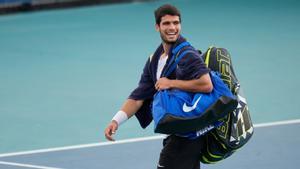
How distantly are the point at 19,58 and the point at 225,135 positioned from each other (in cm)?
895

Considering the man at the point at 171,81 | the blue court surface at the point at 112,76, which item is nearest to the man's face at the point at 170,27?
the man at the point at 171,81

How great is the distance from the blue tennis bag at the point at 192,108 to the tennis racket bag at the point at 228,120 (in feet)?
0.37

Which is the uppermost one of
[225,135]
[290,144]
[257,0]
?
[257,0]

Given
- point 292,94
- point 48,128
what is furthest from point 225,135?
point 292,94

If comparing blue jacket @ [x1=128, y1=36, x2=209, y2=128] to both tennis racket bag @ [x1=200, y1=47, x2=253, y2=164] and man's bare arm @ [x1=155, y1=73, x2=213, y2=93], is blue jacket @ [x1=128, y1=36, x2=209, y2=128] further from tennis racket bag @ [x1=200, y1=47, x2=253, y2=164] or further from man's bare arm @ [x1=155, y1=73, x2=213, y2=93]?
tennis racket bag @ [x1=200, y1=47, x2=253, y2=164]

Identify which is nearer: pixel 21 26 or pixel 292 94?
pixel 292 94

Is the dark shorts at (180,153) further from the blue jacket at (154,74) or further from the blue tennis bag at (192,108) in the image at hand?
the blue jacket at (154,74)

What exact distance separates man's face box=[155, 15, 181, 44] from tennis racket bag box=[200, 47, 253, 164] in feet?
0.92

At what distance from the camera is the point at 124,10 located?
62.7 ft

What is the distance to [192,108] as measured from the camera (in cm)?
563

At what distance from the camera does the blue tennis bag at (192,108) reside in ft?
18.4

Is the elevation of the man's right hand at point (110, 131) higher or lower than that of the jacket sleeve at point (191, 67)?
lower

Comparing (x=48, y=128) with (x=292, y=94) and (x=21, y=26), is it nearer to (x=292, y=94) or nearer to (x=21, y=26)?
(x=292, y=94)

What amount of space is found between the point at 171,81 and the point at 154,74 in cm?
36
